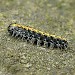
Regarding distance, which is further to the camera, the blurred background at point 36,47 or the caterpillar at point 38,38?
the caterpillar at point 38,38

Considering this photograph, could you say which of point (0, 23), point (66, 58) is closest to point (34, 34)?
point (66, 58)

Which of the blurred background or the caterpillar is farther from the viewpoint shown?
the caterpillar

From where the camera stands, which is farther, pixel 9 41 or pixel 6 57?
pixel 9 41

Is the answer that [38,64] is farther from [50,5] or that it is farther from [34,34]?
[50,5]

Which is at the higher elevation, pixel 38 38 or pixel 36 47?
pixel 38 38
